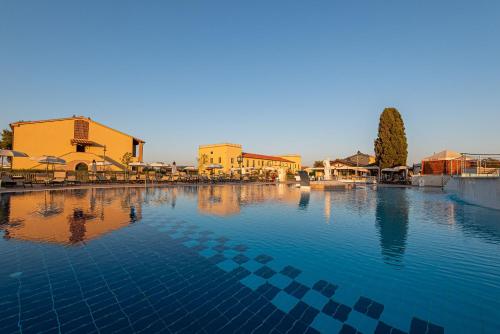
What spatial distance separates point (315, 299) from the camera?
3.44 metres

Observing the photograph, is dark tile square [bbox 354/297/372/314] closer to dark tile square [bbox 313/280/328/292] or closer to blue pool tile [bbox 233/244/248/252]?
dark tile square [bbox 313/280/328/292]

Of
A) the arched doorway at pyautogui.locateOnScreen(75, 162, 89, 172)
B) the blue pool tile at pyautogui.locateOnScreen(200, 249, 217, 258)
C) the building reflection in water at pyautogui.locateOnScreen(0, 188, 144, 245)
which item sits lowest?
the blue pool tile at pyautogui.locateOnScreen(200, 249, 217, 258)

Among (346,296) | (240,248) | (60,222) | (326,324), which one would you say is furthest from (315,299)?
(60,222)

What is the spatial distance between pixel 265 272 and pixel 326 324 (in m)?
1.61

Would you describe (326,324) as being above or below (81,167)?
below

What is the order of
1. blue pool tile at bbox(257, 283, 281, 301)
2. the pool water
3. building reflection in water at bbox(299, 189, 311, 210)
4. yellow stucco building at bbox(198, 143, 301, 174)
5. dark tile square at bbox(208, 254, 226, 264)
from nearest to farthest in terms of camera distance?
the pool water
blue pool tile at bbox(257, 283, 281, 301)
dark tile square at bbox(208, 254, 226, 264)
building reflection in water at bbox(299, 189, 311, 210)
yellow stucco building at bbox(198, 143, 301, 174)

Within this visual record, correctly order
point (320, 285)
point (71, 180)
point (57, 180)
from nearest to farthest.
Answer: point (320, 285), point (57, 180), point (71, 180)

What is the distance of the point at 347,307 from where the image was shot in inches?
127

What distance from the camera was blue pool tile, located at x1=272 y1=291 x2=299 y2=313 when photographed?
3.21 meters

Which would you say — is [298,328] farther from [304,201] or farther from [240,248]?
[304,201]

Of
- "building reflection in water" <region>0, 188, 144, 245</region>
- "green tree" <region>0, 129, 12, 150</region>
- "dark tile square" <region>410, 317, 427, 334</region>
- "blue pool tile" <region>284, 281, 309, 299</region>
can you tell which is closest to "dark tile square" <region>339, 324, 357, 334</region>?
"dark tile square" <region>410, 317, 427, 334</region>

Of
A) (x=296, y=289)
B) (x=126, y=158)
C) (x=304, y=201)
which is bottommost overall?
(x=296, y=289)

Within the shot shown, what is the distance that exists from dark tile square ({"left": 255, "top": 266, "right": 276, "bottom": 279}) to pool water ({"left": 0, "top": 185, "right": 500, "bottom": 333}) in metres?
0.03

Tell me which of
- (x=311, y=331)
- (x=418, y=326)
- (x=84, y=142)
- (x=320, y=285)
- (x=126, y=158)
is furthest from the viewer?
(x=126, y=158)
